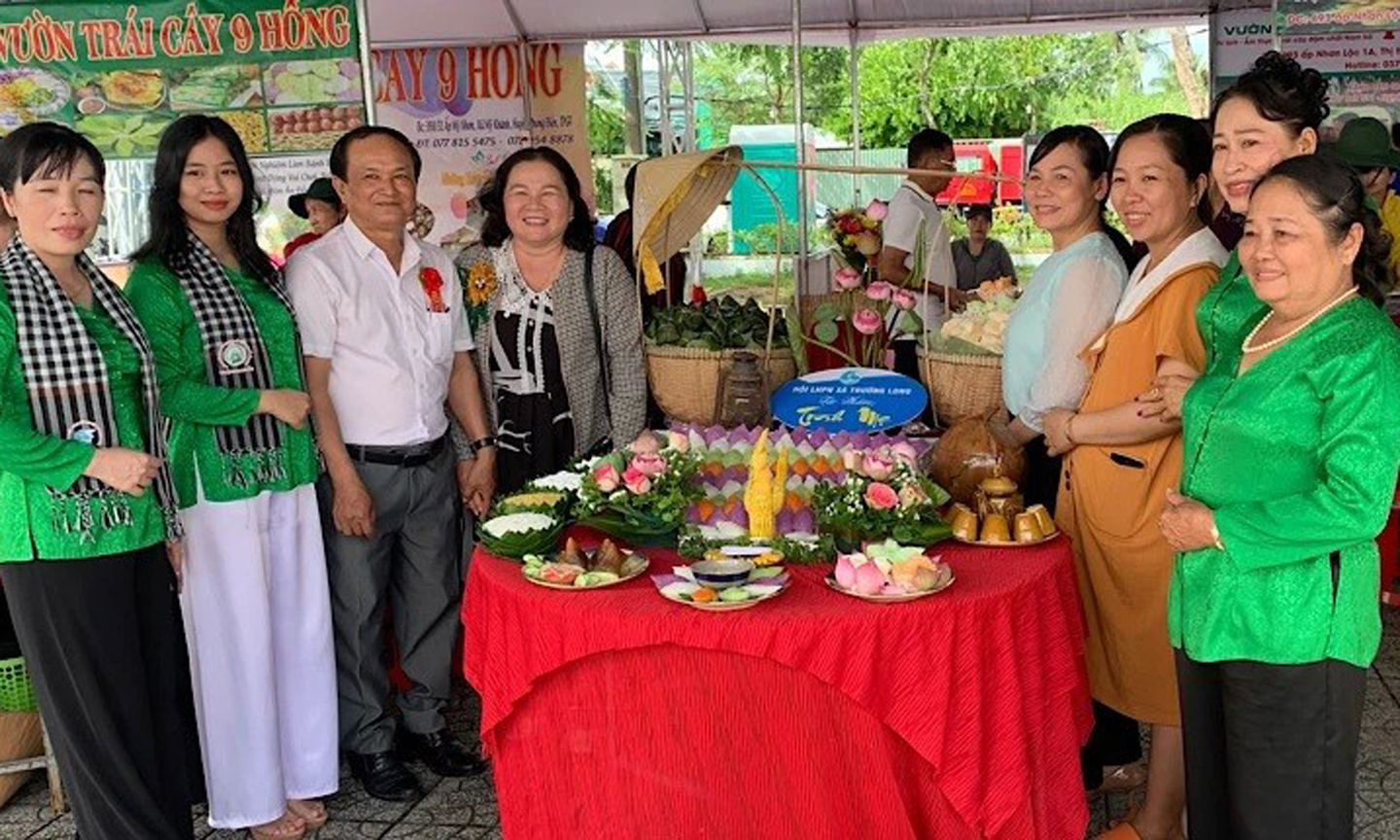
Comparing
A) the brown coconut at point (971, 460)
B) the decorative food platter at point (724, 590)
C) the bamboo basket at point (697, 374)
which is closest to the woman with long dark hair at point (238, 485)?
the bamboo basket at point (697, 374)

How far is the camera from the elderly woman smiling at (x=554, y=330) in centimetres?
321

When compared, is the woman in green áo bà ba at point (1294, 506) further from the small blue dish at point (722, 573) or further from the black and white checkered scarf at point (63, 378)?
the black and white checkered scarf at point (63, 378)

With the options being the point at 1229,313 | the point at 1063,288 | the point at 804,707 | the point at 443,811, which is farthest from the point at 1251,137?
the point at 443,811

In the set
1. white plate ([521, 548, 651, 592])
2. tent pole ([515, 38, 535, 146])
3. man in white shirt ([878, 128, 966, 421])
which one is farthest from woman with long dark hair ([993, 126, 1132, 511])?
tent pole ([515, 38, 535, 146])

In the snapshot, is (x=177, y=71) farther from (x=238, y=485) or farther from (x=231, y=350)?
(x=238, y=485)

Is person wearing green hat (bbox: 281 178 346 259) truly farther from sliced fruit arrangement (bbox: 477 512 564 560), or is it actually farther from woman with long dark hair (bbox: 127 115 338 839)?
sliced fruit arrangement (bbox: 477 512 564 560)

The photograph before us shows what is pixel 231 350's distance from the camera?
110 inches

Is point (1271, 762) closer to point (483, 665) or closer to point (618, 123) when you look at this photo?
point (483, 665)

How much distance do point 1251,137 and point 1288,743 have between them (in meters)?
0.96

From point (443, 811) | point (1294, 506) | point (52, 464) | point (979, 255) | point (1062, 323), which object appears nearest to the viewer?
point (1294, 506)

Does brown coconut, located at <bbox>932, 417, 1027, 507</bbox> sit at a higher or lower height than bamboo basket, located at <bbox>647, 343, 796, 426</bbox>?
lower

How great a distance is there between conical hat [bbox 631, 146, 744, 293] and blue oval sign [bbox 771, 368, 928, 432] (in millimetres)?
430

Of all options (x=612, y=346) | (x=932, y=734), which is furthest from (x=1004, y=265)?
(x=932, y=734)

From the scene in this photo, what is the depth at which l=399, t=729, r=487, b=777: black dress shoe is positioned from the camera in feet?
10.8
